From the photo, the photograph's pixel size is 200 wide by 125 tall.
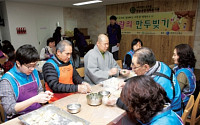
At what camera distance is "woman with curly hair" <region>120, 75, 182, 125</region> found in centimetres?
88

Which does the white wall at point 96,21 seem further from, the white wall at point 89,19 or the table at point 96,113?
the table at point 96,113

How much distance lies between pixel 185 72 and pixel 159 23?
4538mm

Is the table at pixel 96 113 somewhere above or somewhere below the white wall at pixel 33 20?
below

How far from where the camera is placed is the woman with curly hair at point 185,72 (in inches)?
75.6

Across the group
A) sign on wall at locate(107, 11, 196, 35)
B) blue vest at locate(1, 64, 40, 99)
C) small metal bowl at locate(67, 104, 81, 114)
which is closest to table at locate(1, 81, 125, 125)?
small metal bowl at locate(67, 104, 81, 114)

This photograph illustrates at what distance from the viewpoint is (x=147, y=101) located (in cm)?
88

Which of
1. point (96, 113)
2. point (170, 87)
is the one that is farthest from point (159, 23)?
point (96, 113)

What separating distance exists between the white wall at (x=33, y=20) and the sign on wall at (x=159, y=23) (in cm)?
326

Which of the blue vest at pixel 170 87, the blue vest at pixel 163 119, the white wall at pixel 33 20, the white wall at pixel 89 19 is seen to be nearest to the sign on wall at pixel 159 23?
the white wall at pixel 89 19

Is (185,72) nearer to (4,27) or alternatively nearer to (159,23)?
(159,23)

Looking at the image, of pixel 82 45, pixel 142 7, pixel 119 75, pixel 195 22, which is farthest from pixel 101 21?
pixel 119 75

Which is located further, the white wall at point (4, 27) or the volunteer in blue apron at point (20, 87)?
the white wall at point (4, 27)

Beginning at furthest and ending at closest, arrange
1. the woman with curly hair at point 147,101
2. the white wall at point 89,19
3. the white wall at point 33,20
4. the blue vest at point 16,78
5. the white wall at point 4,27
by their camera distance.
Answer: the white wall at point 89,19, the white wall at point 33,20, the white wall at point 4,27, the blue vest at point 16,78, the woman with curly hair at point 147,101

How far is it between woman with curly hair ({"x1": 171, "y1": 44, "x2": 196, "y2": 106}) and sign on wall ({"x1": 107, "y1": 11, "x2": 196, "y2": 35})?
12.8 ft
